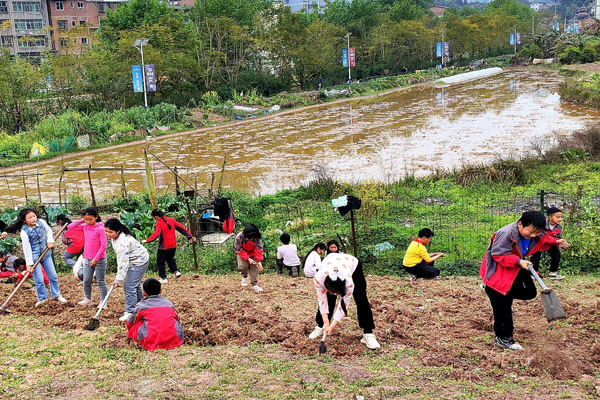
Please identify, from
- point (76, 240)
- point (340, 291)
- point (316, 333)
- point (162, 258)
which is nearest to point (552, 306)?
point (340, 291)

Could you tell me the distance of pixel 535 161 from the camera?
16297 millimetres

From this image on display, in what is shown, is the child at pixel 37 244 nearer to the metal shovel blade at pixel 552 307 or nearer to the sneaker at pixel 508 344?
the sneaker at pixel 508 344

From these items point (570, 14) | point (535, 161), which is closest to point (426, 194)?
point (535, 161)

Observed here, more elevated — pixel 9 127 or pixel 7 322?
pixel 9 127

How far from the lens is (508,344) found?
5.51 metres

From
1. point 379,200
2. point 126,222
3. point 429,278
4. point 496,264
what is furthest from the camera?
point 379,200

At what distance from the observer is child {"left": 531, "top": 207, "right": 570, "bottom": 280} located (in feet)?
25.7

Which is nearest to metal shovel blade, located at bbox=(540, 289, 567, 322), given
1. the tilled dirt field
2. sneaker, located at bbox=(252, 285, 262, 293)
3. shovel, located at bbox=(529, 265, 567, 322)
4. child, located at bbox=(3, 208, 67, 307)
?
shovel, located at bbox=(529, 265, 567, 322)

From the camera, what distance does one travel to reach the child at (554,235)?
7832 mm

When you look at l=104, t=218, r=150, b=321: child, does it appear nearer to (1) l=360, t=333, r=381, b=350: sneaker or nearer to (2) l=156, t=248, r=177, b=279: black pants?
(2) l=156, t=248, r=177, b=279: black pants

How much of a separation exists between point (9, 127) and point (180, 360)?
29.4 meters

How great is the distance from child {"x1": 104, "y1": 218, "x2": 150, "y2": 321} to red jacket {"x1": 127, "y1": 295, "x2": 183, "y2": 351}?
864 millimetres

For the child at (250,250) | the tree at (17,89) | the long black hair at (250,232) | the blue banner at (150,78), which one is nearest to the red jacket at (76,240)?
the child at (250,250)

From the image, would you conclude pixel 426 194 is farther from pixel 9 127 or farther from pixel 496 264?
pixel 9 127
